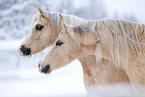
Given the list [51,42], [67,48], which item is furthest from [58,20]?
[67,48]

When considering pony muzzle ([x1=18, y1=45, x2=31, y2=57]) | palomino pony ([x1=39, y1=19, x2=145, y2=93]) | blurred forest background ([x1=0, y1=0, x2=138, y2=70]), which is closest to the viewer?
palomino pony ([x1=39, y1=19, x2=145, y2=93])

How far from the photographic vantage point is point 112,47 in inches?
19.5

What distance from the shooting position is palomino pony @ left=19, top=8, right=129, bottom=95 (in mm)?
561

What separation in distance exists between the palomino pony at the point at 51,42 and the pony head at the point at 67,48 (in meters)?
0.10

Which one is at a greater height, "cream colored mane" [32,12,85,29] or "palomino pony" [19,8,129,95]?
"cream colored mane" [32,12,85,29]

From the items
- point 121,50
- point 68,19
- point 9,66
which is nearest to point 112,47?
point 121,50

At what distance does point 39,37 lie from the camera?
667 mm

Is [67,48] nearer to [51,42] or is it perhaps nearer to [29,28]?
[51,42]

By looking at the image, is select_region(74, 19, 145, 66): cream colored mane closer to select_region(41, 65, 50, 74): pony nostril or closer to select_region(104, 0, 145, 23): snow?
select_region(41, 65, 50, 74): pony nostril


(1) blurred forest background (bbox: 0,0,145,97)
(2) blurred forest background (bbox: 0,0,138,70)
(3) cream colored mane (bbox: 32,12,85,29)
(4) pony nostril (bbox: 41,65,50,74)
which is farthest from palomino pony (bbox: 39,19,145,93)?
(2) blurred forest background (bbox: 0,0,138,70)

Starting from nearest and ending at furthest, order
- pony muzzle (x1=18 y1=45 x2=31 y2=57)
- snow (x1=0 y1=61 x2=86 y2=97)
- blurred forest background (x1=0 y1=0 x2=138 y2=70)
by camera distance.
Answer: pony muzzle (x1=18 y1=45 x2=31 y2=57), snow (x1=0 y1=61 x2=86 y2=97), blurred forest background (x1=0 y1=0 x2=138 y2=70)

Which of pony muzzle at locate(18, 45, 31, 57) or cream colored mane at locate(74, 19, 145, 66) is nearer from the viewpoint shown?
cream colored mane at locate(74, 19, 145, 66)

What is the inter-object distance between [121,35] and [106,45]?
5 cm

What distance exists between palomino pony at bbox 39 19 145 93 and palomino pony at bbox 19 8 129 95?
6cm
